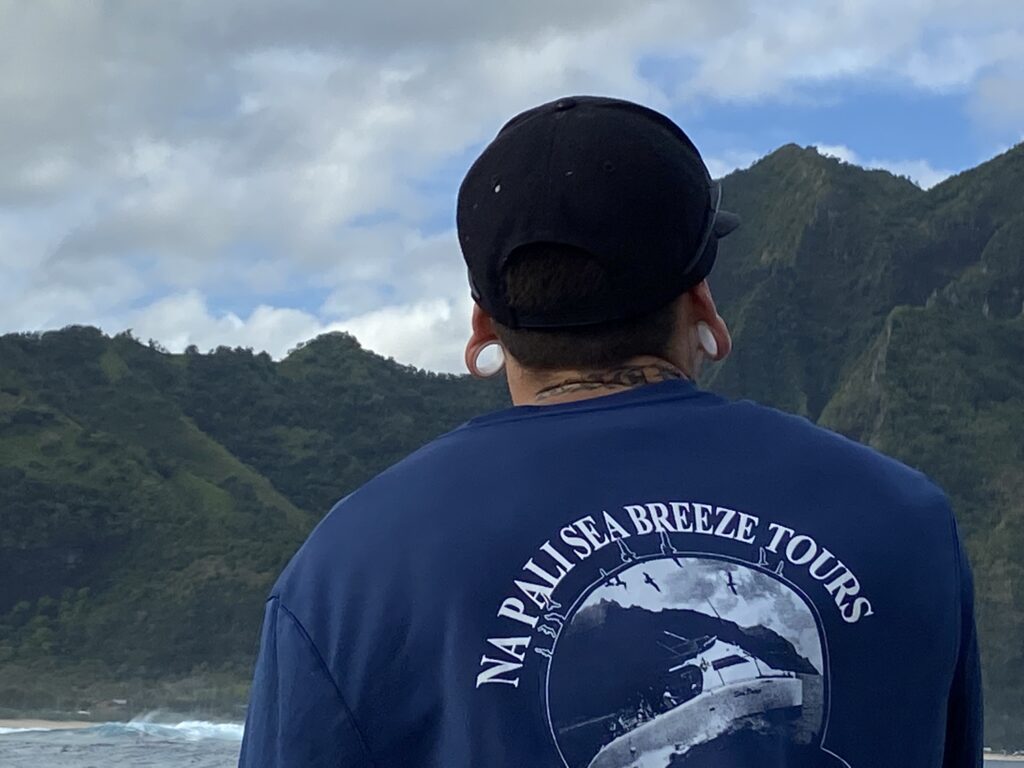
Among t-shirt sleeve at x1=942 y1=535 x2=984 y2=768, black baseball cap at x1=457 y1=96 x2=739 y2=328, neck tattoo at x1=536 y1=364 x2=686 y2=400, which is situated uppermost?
black baseball cap at x1=457 y1=96 x2=739 y2=328

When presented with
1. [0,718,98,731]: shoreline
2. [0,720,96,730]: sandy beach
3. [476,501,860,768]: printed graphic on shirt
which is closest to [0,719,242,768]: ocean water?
[0,718,98,731]: shoreline

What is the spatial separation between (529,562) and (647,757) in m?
0.19

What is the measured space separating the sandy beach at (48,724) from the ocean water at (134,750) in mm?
1576

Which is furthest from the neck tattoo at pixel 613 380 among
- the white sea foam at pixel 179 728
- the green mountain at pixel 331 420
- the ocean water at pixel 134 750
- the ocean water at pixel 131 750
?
the green mountain at pixel 331 420

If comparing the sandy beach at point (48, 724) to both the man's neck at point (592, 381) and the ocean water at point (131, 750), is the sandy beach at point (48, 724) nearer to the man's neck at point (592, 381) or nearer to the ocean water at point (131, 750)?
the ocean water at point (131, 750)

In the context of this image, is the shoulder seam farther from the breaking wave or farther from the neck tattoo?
the breaking wave

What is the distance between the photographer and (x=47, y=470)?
5006 centimetres

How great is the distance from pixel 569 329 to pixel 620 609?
31 cm

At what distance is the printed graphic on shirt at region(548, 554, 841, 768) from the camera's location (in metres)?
1.25

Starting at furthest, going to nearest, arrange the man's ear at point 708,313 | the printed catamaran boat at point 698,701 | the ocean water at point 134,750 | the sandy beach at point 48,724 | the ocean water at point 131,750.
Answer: the sandy beach at point 48,724 < the ocean water at point 134,750 < the ocean water at point 131,750 < the man's ear at point 708,313 < the printed catamaran boat at point 698,701

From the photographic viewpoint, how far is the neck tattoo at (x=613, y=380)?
147 cm

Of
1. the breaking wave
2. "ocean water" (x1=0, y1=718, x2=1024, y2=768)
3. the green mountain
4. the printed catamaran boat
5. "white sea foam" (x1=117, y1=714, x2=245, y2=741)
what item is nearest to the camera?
the printed catamaran boat

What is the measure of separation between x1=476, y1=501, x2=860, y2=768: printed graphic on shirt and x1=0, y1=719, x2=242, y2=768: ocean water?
10165mm

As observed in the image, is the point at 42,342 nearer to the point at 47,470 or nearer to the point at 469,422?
the point at 47,470
